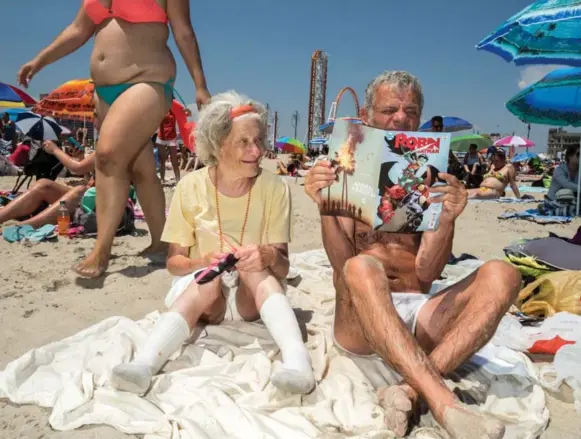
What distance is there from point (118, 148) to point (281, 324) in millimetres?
1823

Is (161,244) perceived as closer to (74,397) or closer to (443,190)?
(74,397)

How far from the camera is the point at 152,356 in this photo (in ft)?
6.40

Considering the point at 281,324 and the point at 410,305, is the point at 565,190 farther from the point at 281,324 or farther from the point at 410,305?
the point at 281,324

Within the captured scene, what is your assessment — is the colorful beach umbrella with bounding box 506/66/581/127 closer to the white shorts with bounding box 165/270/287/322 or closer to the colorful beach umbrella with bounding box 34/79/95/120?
the white shorts with bounding box 165/270/287/322

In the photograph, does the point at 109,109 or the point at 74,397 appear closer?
the point at 74,397

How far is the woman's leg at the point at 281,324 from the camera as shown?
5.93 feet

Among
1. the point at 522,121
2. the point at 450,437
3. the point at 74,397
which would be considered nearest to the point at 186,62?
the point at 74,397

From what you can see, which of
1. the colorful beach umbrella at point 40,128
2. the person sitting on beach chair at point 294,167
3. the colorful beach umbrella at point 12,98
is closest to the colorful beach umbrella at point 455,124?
the person sitting on beach chair at point 294,167

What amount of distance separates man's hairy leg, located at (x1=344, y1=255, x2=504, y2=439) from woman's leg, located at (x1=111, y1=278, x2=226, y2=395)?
69 centimetres

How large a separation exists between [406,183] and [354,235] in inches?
18.3

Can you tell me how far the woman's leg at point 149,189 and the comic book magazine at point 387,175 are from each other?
197 centimetres

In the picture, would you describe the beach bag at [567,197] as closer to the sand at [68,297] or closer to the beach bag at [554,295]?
the sand at [68,297]

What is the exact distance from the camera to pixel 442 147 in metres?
1.84

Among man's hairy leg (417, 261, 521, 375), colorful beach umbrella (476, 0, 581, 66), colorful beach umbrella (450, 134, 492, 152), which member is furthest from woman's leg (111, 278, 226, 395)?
colorful beach umbrella (450, 134, 492, 152)
